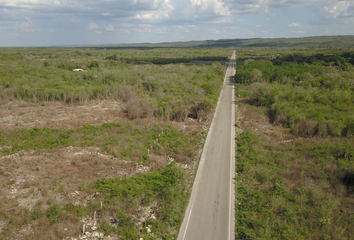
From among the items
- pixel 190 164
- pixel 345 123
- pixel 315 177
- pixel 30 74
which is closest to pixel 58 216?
pixel 190 164

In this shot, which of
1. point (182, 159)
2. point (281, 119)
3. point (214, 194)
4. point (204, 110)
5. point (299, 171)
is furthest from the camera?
point (204, 110)

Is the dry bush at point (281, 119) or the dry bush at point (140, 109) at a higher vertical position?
the dry bush at point (140, 109)

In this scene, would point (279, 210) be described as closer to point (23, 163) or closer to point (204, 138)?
point (204, 138)

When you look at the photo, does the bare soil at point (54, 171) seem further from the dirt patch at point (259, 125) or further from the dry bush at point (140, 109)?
the dirt patch at point (259, 125)

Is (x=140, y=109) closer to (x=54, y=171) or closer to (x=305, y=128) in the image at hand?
(x=54, y=171)

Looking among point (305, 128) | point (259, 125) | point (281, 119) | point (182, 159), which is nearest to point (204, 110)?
point (259, 125)

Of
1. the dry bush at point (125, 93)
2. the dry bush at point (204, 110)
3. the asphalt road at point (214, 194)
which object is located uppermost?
the dry bush at point (125, 93)

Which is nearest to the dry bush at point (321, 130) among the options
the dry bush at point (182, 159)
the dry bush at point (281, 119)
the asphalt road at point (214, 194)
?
the dry bush at point (281, 119)
